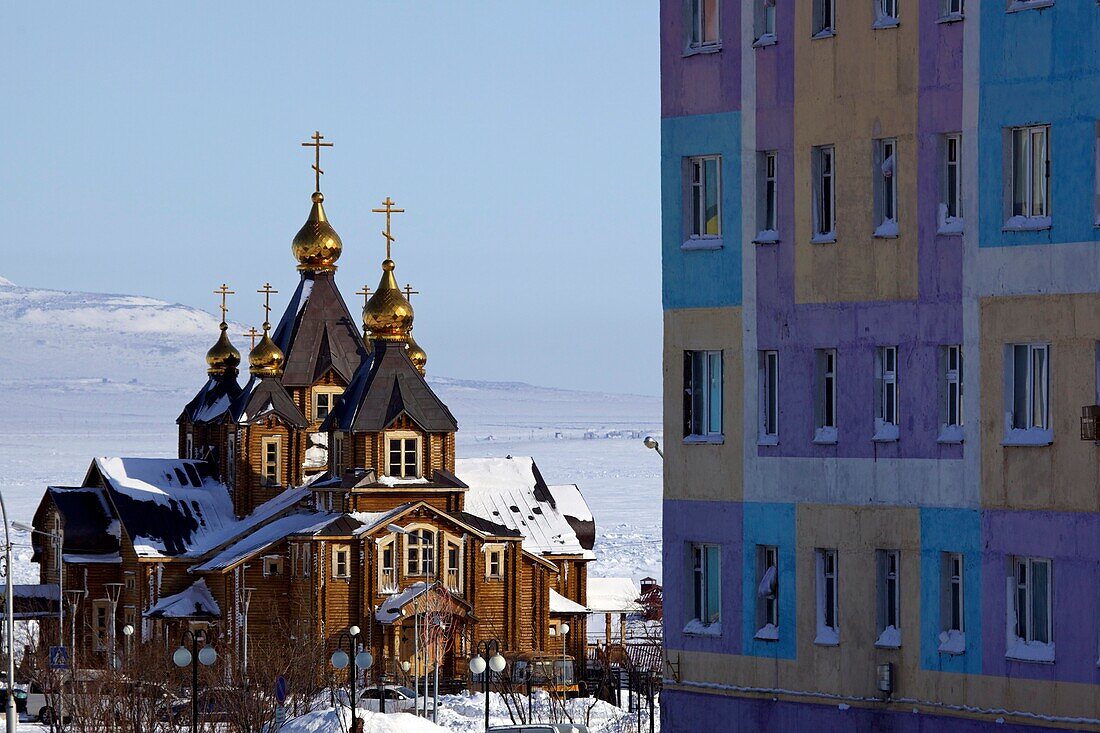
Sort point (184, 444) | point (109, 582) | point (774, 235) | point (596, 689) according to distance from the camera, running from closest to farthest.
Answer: point (774, 235)
point (596, 689)
point (109, 582)
point (184, 444)

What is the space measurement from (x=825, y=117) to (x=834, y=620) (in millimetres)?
→ 6056

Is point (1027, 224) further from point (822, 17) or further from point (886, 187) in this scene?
point (822, 17)

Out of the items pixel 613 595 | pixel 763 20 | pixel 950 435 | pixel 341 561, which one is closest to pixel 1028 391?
pixel 950 435

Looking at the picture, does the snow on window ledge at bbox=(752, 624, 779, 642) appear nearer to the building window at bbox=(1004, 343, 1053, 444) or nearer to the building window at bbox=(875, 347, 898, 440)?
the building window at bbox=(875, 347, 898, 440)

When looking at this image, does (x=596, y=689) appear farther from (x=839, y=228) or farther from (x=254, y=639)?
(x=839, y=228)

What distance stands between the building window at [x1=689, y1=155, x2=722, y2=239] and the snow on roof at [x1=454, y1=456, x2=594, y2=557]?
47437 mm

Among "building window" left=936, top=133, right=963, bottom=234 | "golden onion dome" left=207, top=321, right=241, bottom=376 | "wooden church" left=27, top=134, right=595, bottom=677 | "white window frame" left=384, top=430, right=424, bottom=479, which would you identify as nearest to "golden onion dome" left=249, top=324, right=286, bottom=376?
"wooden church" left=27, top=134, right=595, bottom=677

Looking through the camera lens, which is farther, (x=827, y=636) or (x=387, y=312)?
(x=387, y=312)

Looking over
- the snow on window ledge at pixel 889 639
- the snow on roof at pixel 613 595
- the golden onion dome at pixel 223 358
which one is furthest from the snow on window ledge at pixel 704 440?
the snow on roof at pixel 613 595

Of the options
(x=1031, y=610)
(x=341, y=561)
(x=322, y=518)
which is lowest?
(x=341, y=561)

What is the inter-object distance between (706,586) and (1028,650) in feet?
16.8

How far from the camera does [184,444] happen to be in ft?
298

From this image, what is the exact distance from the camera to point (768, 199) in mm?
34375

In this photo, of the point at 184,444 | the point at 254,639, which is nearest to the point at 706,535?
the point at 254,639
